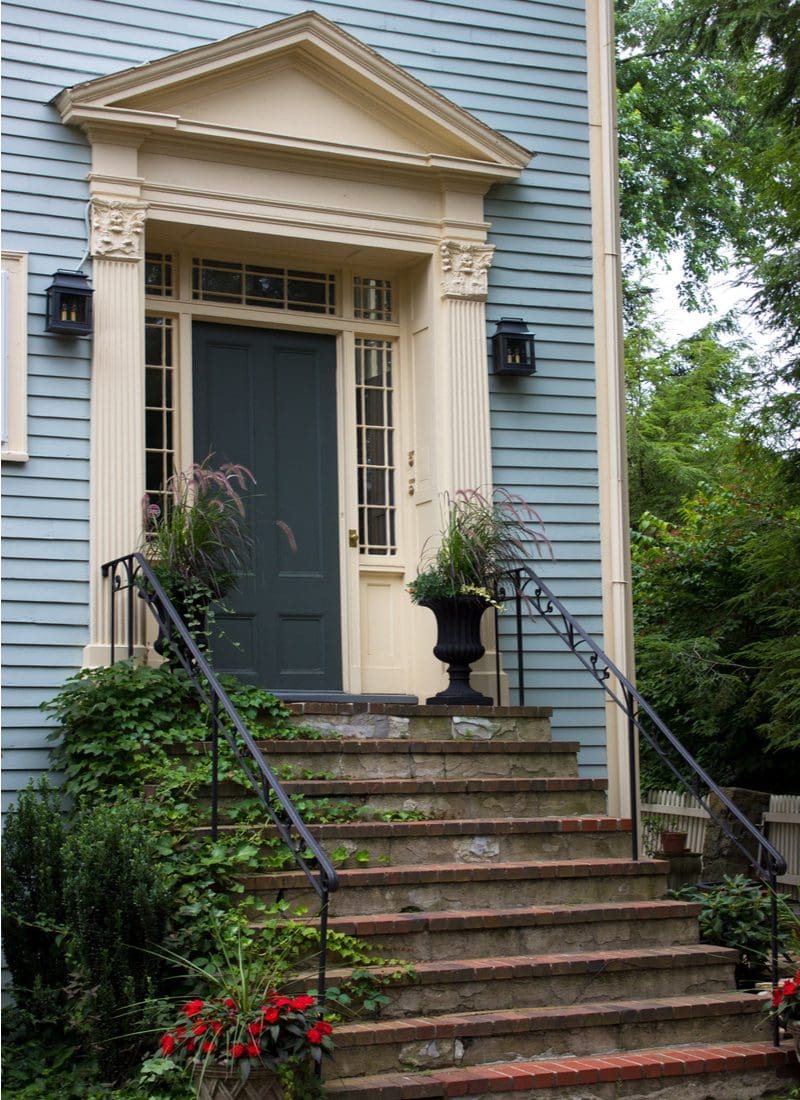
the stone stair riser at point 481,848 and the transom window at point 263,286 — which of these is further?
the transom window at point 263,286

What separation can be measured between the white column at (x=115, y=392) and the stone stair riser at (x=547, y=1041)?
8.65 feet

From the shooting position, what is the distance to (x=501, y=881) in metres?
6.18

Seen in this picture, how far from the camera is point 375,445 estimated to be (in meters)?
8.34

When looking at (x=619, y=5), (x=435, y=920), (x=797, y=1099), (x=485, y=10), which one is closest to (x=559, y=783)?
(x=435, y=920)

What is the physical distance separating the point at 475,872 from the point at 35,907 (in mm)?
1834

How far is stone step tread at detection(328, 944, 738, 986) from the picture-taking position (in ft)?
18.2

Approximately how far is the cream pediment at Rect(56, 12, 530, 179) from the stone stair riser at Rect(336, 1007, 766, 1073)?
468 cm

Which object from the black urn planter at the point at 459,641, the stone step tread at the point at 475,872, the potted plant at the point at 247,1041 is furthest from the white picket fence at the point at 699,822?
the potted plant at the point at 247,1041

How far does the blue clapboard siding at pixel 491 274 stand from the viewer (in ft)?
22.8

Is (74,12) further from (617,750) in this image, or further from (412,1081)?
(412,1081)

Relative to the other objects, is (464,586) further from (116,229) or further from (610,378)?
(116,229)

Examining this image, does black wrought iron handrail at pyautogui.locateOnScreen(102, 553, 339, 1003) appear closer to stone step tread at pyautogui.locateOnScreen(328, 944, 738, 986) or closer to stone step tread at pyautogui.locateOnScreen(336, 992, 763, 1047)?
stone step tread at pyautogui.locateOnScreen(336, 992, 763, 1047)

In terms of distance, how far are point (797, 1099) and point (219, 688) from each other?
110 inches

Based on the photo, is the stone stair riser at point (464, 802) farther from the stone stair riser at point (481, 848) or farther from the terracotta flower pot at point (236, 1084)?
the terracotta flower pot at point (236, 1084)
